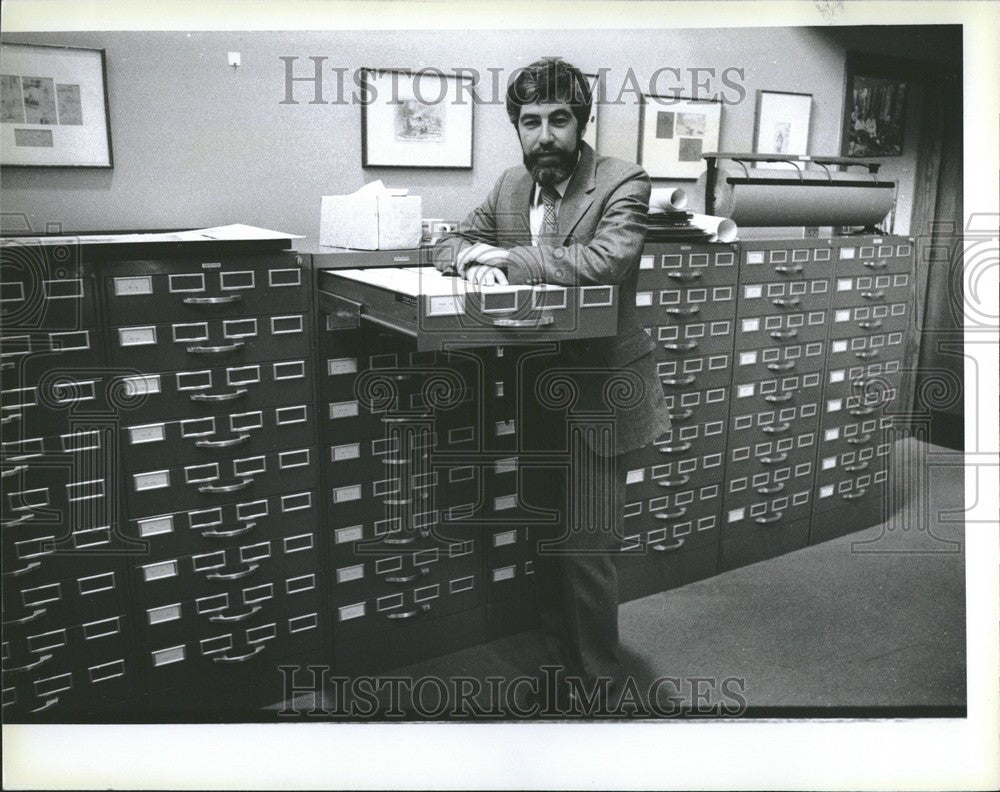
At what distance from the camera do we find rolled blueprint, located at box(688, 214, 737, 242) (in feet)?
7.63

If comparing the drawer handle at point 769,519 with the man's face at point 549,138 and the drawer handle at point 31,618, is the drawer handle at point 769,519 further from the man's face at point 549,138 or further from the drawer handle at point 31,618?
the drawer handle at point 31,618

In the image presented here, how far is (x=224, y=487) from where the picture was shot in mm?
1878

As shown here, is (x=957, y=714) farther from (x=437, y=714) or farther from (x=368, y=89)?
(x=368, y=89)

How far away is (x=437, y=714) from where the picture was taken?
1915 mm

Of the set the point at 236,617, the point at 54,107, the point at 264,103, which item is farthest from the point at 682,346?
the point at 54,107

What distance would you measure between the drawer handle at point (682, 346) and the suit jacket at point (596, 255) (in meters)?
0.49

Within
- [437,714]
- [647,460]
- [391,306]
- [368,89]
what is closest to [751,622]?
[647,460]

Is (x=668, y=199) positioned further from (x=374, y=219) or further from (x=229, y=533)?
(x=229, y=533)


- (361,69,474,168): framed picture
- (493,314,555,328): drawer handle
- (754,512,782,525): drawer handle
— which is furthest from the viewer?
(754,512,782,525): drawer handle

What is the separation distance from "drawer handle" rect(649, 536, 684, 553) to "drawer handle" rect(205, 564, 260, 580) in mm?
1178

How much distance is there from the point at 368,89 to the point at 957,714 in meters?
1.94

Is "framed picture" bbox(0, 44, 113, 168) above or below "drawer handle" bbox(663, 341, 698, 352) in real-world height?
above

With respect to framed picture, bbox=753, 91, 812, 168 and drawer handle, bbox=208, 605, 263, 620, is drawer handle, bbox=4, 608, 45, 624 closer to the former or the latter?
drawer handle, bbox=208, 605, 263, 620

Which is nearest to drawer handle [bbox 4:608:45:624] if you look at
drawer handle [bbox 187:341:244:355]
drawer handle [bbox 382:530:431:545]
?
drawer handle [bbox 187:341:244:355]
